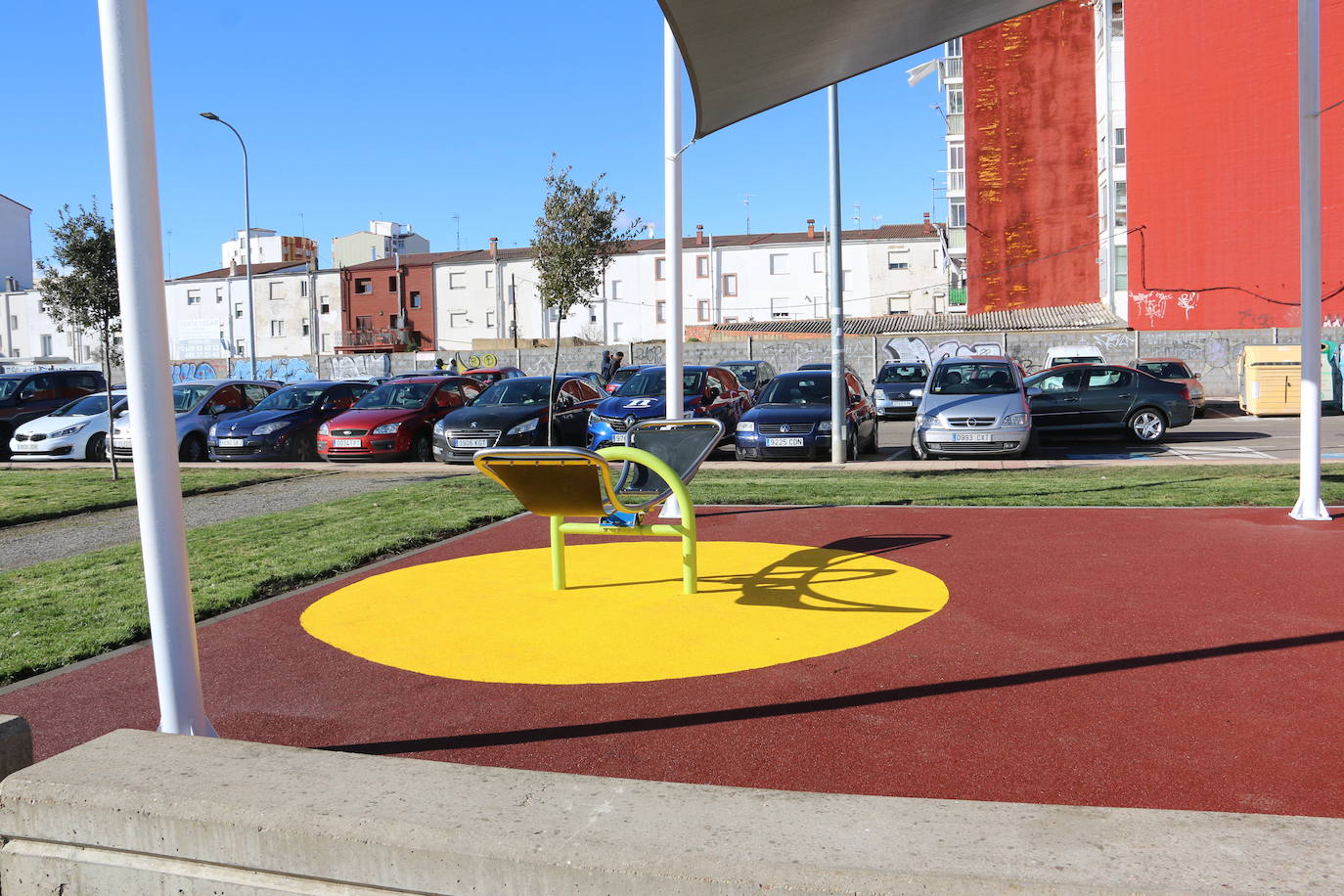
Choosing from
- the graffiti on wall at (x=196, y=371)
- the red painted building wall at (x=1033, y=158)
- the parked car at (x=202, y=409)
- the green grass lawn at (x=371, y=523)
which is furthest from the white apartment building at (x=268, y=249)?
the green grass lawn at (x=371, y=523)

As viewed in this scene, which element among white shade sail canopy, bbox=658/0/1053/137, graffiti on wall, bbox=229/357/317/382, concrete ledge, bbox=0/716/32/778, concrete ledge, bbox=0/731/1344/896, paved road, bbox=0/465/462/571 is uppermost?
white shade sail canopy, bbox=658/0/1053/137

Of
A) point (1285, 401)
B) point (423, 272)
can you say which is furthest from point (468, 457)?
point (423, 272)

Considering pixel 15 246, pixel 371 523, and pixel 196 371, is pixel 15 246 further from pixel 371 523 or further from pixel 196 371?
pixel 371 523

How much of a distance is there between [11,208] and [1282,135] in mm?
80236

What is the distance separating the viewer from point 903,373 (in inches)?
1209

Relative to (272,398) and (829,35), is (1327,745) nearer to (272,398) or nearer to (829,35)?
(829,35)

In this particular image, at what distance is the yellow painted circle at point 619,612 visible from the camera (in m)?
5.80

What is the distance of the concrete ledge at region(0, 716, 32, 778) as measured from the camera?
338cm

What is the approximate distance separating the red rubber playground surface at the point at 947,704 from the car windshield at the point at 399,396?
13.1 metres

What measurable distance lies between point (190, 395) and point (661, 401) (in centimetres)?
979

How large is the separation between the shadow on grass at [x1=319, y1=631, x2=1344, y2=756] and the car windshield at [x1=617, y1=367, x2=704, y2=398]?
562 inches

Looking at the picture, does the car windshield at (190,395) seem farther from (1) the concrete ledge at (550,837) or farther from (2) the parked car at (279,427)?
(1) the concrete ledge at (550,837)

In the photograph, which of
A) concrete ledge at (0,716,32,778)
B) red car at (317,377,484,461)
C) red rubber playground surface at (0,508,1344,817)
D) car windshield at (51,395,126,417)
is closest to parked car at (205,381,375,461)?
red car at (317,377,484,461)

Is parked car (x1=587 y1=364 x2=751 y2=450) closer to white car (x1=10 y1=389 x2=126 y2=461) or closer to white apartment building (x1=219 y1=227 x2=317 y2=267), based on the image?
white car (x1=10 y1=389 x2=126 y2=461)
